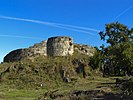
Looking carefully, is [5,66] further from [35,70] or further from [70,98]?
[70,98]

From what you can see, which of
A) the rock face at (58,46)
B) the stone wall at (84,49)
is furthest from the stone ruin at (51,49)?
the stone wall at (84,49)

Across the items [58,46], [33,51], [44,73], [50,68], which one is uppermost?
[58,46]

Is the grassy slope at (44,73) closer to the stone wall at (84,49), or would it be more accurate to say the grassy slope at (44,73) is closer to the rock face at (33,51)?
the rock face at (33,51)

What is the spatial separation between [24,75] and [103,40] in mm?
13398

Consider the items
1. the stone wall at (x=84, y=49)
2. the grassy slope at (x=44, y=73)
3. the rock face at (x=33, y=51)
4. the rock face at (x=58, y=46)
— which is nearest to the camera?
the grassy slope at (x=44, y=73)

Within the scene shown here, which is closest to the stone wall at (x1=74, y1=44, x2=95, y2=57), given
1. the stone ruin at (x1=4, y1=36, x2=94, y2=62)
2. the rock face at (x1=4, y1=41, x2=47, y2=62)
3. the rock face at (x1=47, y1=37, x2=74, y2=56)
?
the stone ruin at (x1=4, y1=36, x2=94, y2=62)

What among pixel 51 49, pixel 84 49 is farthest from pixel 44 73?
pixel 84 49

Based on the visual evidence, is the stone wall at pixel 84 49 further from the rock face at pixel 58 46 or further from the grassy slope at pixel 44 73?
the rock face at pixel 58 46

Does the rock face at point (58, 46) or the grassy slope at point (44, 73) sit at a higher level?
the rock face at point (58, 46)

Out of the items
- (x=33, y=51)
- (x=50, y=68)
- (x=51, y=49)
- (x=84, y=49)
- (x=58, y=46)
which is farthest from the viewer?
(x=84, y=49)

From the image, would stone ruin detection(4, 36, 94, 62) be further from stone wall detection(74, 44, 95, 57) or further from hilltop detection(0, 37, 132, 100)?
stone wall detection(74, 44, 95, 57)

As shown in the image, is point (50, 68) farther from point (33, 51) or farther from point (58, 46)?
point (33, 51)

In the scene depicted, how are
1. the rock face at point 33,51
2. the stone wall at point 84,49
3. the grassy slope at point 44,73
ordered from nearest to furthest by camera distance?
the grassy slope at point 44,73 → the rock face at point 33,51 → the stone wall at point 84,49

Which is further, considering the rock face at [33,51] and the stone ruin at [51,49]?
the rock face at [33,51]
